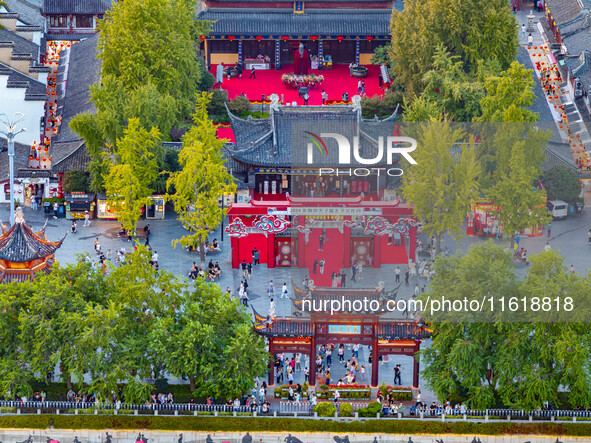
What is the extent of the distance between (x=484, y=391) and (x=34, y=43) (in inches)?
3182

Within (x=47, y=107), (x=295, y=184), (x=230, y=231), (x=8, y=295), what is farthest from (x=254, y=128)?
(x=8, y=295)

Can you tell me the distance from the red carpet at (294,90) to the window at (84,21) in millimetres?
17418

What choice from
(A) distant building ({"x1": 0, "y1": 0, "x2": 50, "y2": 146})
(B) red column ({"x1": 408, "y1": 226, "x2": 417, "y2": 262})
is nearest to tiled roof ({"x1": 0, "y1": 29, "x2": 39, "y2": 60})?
(A) distant building ({"x1": 0, "y1": 0, "x2": 50, "y2": 146})

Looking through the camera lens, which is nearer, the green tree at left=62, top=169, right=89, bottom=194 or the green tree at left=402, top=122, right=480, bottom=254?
the green tree at left=402, top=122, right=480, bottom=254

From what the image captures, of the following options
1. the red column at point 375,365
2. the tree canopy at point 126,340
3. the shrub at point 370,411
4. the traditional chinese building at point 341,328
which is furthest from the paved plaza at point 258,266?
the tree canopy at point 126,340

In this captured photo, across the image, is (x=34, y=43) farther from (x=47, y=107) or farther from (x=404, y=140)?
(x=404, y=140)

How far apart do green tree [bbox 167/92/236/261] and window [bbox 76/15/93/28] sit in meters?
53.8

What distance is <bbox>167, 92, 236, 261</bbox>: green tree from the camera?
441 feet

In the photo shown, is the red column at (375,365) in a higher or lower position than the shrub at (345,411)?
higher

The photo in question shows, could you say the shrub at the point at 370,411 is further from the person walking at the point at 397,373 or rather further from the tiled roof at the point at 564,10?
the tiled roof at the point at 564,10

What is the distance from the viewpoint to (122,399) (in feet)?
373

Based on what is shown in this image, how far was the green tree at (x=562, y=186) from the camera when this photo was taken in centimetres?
14525

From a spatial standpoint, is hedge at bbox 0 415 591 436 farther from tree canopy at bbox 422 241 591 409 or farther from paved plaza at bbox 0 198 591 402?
paved plaza at bbox 0 198 591 402

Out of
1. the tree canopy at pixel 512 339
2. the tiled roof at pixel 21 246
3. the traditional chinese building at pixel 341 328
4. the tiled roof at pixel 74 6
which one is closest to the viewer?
the tree canopy at pixel 512 339
